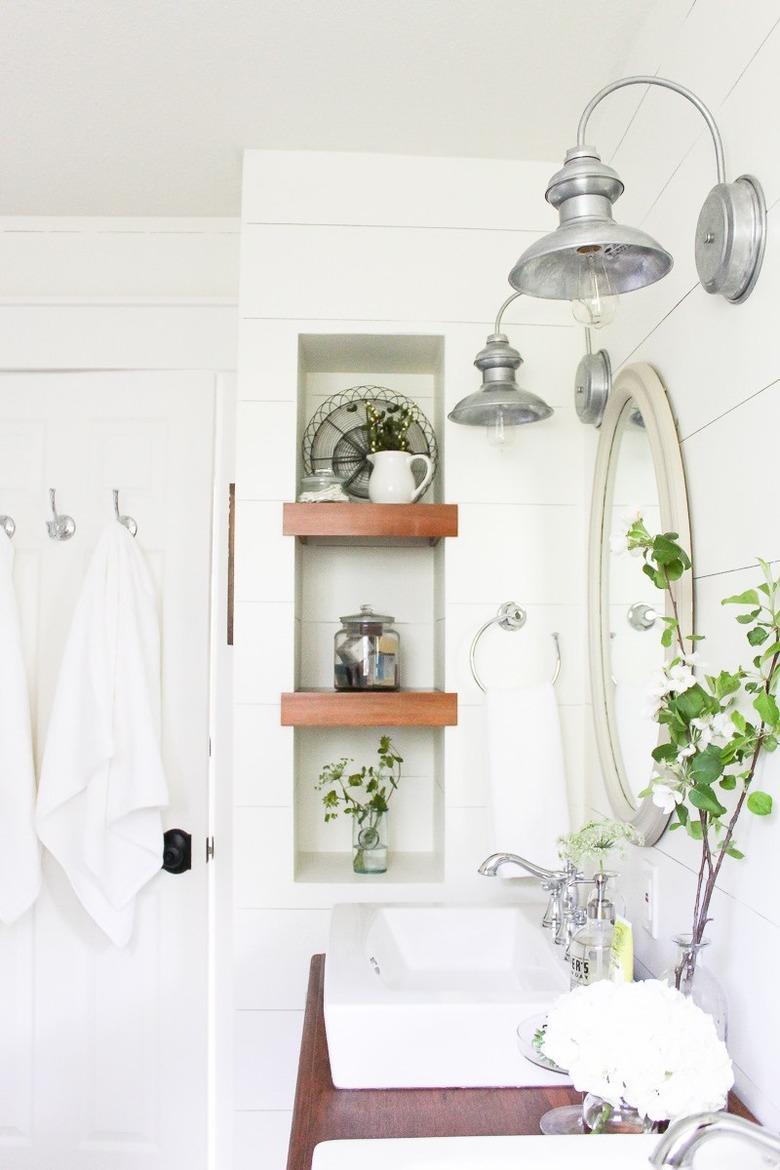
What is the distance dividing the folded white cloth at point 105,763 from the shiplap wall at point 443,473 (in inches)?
13.2

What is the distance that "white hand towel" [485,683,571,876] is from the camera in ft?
6.24

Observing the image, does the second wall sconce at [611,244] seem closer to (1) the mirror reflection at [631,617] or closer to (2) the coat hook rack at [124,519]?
(1) the mirror reflection at [631,617]

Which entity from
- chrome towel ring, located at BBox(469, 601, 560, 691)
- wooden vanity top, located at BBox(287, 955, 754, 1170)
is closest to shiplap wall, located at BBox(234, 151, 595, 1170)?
chrome towel ring, located at BBox(469, 601, 560, 691)

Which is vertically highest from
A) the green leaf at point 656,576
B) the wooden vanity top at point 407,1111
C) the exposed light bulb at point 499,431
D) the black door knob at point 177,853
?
the exposed light bulb at point 499,431

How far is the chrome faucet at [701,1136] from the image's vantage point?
29.0 inches

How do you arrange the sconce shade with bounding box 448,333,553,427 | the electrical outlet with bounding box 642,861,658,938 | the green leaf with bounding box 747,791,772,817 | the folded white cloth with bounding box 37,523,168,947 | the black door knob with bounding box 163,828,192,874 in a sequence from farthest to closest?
the black door knob with bounding box 163,828,192,874 < the folded white cloth with bounding box 37,523,168,947 < the sconce shade with bounding box 448,333,553,427 < the electrical outlet with bounding box 642,861,658,938 < the green leaf with bounding box 747,791,772,817

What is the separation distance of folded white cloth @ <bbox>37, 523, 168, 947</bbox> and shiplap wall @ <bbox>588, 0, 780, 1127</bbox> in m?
1.13

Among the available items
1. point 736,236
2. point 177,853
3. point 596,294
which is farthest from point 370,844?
point 736,236

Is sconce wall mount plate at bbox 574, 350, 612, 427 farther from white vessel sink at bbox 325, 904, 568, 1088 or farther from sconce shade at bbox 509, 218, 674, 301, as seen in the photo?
white vessel sink at bbox 325, 904, 568, 1088

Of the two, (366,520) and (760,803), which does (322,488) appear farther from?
(760,803)

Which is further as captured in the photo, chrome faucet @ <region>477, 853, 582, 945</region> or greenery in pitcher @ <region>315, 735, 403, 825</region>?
greenery in pitcher @ <region>315, 735, 403, 825</region>

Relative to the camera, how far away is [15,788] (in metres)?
2.22

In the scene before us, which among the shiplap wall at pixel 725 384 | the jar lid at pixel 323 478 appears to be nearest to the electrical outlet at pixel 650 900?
the shiplap wall at pixel 725 384

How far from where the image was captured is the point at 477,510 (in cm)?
207
